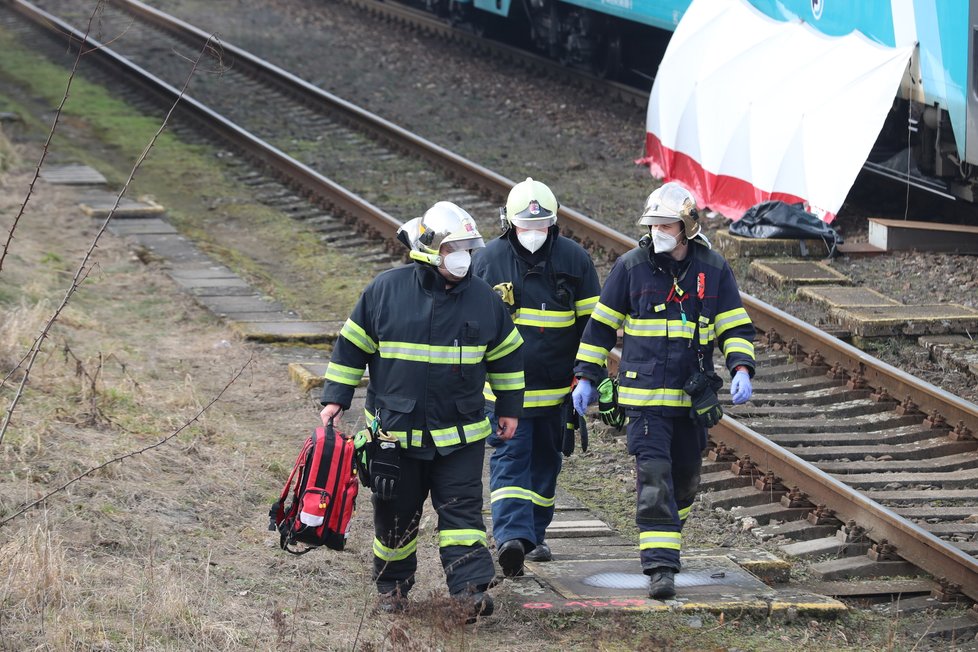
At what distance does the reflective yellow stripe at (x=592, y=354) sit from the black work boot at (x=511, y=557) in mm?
923

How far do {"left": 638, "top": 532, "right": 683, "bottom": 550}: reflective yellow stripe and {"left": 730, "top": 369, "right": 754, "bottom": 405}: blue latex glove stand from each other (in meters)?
0.71

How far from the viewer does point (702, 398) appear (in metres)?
6.11

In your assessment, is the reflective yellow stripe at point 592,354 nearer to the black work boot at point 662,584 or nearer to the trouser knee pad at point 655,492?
the trouser knee pad at point 655,492

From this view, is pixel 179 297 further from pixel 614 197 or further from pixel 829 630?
pixel 829 630

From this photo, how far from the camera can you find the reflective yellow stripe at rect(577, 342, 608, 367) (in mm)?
6238

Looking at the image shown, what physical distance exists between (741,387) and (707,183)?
322 inches

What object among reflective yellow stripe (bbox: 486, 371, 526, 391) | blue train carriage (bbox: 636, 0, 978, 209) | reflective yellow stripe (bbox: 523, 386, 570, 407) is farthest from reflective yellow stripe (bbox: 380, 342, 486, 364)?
blue train carriage (bbox: 636, 0, 978, 209)

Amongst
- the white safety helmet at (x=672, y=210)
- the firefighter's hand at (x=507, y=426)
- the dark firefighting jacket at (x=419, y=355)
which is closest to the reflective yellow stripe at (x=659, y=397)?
the firefighter's hand at (x=507, y=426)

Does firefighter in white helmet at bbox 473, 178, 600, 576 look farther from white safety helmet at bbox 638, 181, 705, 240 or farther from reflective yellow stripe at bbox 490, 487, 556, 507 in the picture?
white safety helmet at bbox 638, 181, 705, 240

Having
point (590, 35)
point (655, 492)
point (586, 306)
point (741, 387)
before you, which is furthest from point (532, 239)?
point (590, 35)

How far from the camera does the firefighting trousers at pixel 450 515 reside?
575cm

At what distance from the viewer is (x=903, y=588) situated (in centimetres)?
680

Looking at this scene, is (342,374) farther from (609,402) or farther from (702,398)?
Answer: (702,398)

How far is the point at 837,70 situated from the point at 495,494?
785 centimetres
